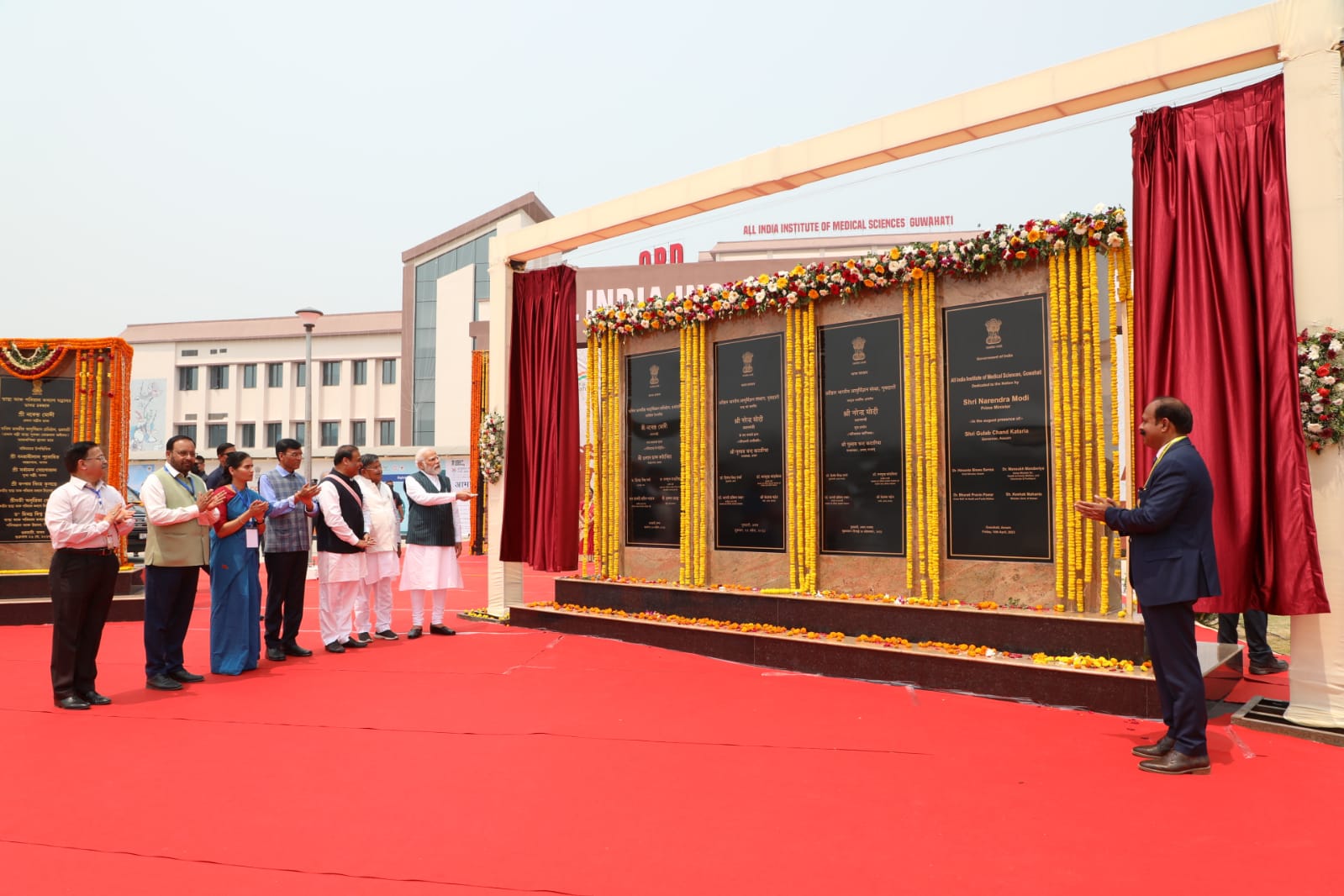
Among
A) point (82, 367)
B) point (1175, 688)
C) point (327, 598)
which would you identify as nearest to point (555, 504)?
point (327, 598)

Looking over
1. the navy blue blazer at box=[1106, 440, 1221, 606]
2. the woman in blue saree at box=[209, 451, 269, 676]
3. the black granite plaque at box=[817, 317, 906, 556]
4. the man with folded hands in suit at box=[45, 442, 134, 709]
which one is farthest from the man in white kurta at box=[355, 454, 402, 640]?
the navy blue blazer at box=[1106, 440, 1221, 606]

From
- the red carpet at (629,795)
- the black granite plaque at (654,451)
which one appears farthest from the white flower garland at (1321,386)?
the black granite plaque at (654,451)

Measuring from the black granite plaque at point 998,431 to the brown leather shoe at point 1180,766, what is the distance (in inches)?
84.5

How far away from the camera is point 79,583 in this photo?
5641mm

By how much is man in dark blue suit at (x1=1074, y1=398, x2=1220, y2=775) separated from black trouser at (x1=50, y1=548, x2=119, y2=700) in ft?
19.1

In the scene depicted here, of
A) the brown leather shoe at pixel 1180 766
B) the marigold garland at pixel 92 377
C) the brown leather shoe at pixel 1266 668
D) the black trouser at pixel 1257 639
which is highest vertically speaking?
the marigold garland at pixel 92 377

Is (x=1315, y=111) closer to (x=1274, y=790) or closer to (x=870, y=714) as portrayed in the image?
(x=1274, y=790)

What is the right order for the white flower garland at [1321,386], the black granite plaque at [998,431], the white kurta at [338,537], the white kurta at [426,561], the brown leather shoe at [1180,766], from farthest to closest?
the white kurta at [426,561]
the white kurta at [338,537]
the black granite plaque at [998,431]
the white flower garland at [1321,386]
the brown leather shoe at [1180,766]

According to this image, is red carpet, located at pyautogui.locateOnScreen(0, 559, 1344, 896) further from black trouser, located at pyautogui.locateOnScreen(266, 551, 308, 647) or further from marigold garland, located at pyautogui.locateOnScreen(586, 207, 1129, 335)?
marigold garland, located at pyautogui.locateOnScreen(586, 207, 1129, 335)

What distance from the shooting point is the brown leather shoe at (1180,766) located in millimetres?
4160

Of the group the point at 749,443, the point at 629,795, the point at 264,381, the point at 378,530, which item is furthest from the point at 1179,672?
the point at 264,381

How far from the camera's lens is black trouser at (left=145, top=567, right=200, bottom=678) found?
6.16 meters

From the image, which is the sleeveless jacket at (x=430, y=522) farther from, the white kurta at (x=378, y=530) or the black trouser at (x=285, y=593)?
the black trouser at (x=285, y=593)

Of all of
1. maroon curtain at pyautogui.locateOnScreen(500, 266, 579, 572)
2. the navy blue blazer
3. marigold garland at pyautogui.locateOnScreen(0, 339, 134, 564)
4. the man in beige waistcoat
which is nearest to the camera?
the navy blue blazer
